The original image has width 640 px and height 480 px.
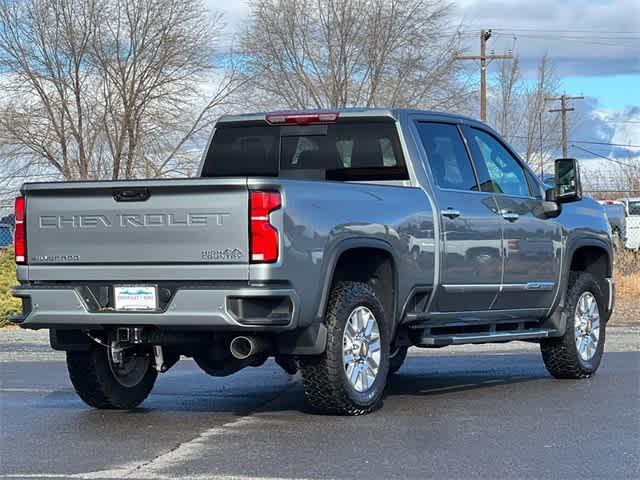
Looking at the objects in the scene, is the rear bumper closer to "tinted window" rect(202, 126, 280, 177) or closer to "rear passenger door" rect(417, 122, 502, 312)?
"rear passenger door" rect(417, 122, 502, 312)

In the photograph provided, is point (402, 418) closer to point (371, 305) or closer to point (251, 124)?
point (371, 305)

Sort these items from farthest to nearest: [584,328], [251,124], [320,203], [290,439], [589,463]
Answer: [584,328], [251,124], [320,203], [290,439], [589,463]

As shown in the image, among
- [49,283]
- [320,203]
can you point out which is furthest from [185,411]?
[320,203]

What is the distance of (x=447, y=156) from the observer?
10.1 metres

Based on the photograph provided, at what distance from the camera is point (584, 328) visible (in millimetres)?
11305

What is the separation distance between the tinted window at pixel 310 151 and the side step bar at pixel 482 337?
1211 mm

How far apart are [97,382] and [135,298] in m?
1.21

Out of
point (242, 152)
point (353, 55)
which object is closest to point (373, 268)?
point (242, 152)

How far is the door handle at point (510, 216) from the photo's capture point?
10328 millimetres

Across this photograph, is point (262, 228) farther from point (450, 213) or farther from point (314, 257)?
point (450, 213)

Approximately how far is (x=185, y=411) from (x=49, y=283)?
138cm

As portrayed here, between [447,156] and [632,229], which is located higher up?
[447,156]

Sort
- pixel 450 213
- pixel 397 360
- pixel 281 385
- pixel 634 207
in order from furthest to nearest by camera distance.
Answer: pixel 634 207 → pixel 397 360 → pixel 281 385 → pixel 450 213

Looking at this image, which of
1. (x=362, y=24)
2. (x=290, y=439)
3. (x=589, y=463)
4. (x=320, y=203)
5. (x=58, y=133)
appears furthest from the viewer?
(x=362, y=24)
